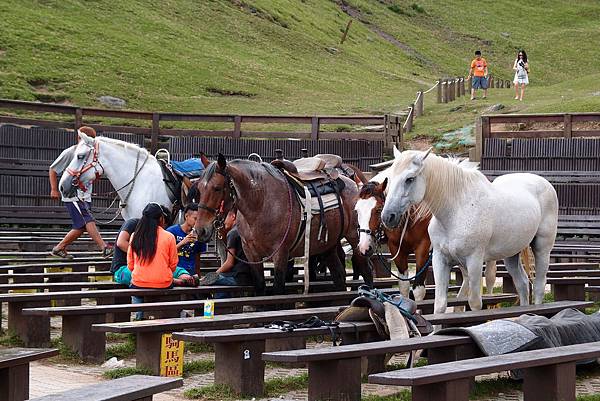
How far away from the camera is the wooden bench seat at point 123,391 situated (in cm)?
636

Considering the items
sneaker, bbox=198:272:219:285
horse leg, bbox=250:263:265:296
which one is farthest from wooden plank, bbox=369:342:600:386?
sneaker, bbox=198:272:219:285

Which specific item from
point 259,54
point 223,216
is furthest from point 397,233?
point 259,54

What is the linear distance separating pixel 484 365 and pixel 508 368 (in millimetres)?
187

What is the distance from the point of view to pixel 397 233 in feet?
40.9

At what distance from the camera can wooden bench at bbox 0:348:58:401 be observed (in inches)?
292

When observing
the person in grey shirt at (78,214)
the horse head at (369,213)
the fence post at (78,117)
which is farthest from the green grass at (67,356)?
the fence post at (78,117)

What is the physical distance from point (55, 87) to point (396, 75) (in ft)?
73.1

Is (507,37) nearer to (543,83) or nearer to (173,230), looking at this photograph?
(543,83)

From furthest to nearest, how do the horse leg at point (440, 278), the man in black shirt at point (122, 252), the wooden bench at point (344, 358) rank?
the man in black shirt at point (122, 252)
the horse leg at point (440, 278)
the wooden bench at point (344, 358)

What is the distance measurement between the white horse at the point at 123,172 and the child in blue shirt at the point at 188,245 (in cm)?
183

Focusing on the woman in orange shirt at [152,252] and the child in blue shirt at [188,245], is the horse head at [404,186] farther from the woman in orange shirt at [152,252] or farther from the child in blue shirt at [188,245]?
the child in blue shirt at [188,245]

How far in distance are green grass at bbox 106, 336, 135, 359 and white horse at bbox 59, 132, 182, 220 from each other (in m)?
4.03

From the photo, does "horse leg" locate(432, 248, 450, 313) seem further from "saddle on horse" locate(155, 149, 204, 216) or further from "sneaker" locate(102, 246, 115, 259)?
"sneaker" locate(102, 246, 115, 259)

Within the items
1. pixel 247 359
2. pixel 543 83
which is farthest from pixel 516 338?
pixel 543 83
